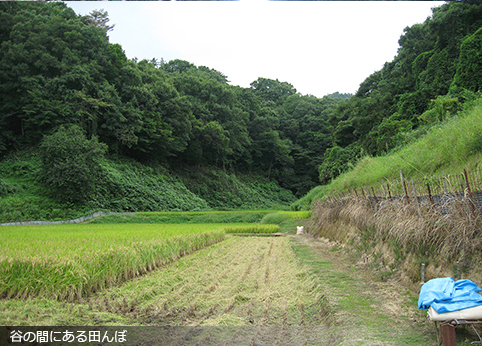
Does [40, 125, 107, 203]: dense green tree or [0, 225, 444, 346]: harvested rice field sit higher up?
[40, 125, 107, 203]: dense green tree

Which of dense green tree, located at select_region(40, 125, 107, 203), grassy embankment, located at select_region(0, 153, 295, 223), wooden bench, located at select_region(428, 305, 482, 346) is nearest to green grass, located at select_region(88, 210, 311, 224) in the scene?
grassy embankment, located at select_region(0, 153, 295, 223)

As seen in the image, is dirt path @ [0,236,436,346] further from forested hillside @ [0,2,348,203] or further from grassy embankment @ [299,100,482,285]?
forested hillside @ [0,2,348,203]

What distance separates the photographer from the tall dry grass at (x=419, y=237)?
4195 mm

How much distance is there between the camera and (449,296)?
3.01 meters

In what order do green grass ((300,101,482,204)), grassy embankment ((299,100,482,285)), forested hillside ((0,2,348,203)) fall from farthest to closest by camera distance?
forested hillside ((0,2,348,203))
green grass ((300,101,482,204))
grassy embankment ((299,100,482,285))

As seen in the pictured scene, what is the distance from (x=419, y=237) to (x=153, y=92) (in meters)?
31.9

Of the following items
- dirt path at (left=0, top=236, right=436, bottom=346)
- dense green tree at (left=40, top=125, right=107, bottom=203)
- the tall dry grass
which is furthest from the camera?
dense green tree at (left=40, top=125, right=107, bottom=203)

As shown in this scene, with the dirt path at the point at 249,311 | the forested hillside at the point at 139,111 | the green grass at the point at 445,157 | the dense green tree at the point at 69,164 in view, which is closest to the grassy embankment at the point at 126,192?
the forested hillside at the point at 139,111

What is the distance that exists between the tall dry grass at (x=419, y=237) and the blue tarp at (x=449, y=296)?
1123mm

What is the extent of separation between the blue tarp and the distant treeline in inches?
455

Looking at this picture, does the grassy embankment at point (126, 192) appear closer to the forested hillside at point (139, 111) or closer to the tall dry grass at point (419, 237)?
the forested hillside at point (139, 111)

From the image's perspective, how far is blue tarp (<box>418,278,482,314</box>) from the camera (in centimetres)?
292

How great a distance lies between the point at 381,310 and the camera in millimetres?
4289

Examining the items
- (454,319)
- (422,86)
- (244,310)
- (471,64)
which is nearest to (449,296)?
(454,319)
